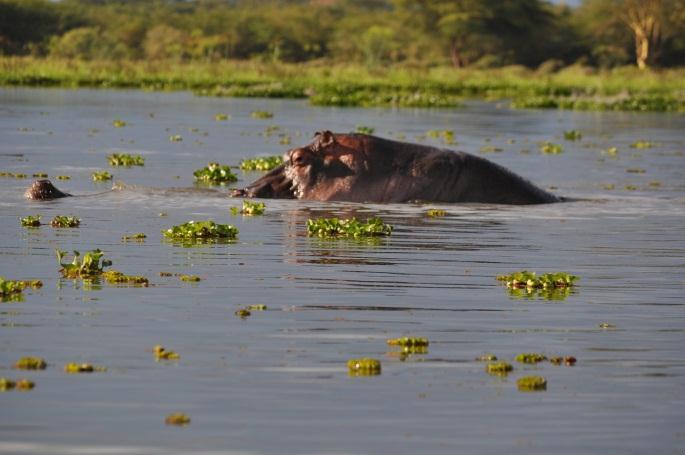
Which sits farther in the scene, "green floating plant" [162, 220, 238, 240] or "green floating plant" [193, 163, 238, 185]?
"green floating plant" [193, 163, 238, 185]

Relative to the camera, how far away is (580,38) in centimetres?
9300

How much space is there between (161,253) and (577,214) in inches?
225

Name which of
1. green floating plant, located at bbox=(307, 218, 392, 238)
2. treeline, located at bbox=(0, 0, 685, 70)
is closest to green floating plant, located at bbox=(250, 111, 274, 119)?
green floating plant, located at bbox=(307, 218, 392, 238)

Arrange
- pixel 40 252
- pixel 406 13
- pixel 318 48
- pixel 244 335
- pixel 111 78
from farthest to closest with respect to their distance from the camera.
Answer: pixel 318 48 → pixel 406 13 → pixel 111 78 → pixel 40 252 → pixel 244 335

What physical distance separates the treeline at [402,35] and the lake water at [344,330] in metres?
61.2

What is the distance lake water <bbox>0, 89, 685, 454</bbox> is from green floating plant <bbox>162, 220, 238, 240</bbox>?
0.23 meters

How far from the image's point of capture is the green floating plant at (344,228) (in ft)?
43.4

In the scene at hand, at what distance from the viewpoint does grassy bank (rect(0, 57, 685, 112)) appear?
5178cm

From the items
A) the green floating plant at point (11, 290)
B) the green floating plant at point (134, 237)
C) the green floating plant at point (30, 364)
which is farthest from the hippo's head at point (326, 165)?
the green floating plant at point (30, 364)

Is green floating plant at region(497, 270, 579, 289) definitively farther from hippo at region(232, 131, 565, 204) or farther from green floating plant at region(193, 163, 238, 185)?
green floating plant at region(193, 163, 238, 185)

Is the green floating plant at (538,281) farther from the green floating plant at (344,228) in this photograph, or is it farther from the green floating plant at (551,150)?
the green floating plant at (551,150)

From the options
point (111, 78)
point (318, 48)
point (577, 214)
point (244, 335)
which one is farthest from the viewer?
point (318, 48)

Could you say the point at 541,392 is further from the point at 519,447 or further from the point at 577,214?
the point at 577,214

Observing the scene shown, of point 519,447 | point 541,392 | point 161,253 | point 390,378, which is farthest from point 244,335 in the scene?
point 161,253
